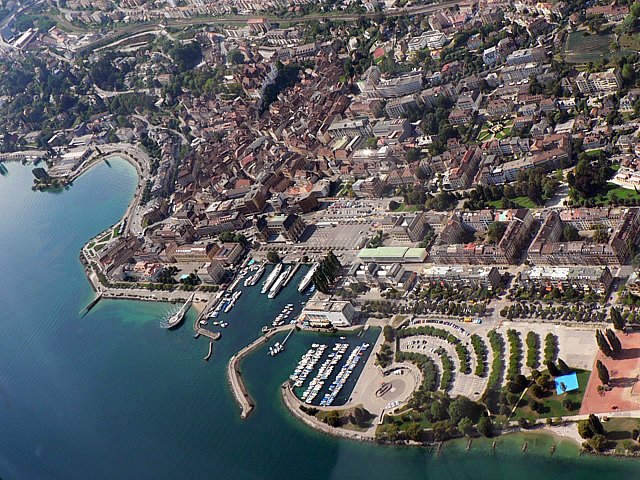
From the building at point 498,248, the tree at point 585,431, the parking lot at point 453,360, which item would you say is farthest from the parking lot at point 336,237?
the tree at point 585,431

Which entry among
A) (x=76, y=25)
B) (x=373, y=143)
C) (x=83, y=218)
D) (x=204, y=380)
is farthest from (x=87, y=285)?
(x=76, y=25)

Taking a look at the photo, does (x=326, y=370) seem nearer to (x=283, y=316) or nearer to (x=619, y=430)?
(x=283, y=316)

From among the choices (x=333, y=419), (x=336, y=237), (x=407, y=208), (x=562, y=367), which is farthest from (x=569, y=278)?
(x=336, y=237)

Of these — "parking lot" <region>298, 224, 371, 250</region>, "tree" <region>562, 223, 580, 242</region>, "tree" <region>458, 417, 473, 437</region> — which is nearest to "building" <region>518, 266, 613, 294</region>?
"tree" <region>562, 223, 580, 242</region>

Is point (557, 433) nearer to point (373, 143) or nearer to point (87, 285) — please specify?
point (373, 143)

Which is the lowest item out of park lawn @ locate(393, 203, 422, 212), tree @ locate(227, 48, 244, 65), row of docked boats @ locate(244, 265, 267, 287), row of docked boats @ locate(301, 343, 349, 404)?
row of docked boats @ locate(301, 343, 349, 404)

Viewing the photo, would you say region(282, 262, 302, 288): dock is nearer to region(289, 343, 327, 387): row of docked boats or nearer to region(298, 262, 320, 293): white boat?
region(298, 262, 320, 293): white boat

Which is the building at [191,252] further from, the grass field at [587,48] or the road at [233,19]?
the road at [233,19]
